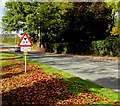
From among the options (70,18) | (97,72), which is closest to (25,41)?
(97,72)

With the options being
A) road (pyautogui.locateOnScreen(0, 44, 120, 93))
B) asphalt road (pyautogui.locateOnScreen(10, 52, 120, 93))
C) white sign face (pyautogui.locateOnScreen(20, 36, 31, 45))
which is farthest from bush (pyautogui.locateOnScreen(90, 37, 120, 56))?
white sign face (pyautogui.locateOnScreen(20, 36, 31, 45))

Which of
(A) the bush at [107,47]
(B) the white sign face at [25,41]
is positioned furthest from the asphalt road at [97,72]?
(A) the bush at [107,47]

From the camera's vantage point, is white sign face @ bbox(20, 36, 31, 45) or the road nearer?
the road

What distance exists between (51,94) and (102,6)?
85.7ft

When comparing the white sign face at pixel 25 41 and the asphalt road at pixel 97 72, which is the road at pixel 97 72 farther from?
the white sign face at pixel 25 41

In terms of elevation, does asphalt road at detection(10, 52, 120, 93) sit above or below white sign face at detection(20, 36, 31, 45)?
below

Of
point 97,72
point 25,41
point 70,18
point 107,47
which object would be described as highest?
point 70,18

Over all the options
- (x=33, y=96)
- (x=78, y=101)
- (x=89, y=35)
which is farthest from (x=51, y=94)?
(x=89, y=35)

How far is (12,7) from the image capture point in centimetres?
3428

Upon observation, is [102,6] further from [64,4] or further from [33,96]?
[33,96]

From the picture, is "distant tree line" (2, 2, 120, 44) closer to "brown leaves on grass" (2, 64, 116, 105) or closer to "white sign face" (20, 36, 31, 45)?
"white sign face" (20, 36, 31, 45)

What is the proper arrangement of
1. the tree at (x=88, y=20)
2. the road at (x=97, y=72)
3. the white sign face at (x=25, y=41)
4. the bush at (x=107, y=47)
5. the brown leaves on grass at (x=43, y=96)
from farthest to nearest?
the tree at (x=88, y=20)
the bush at (x=107, y=47)
the white sign face at (x=25, y=41)
the road at (x=97, y=72)
the brown leaves on grass at (x=43, y=96)

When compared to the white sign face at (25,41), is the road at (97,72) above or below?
below

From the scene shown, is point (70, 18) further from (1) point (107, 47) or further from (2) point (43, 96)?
(2) point (43, 96)
